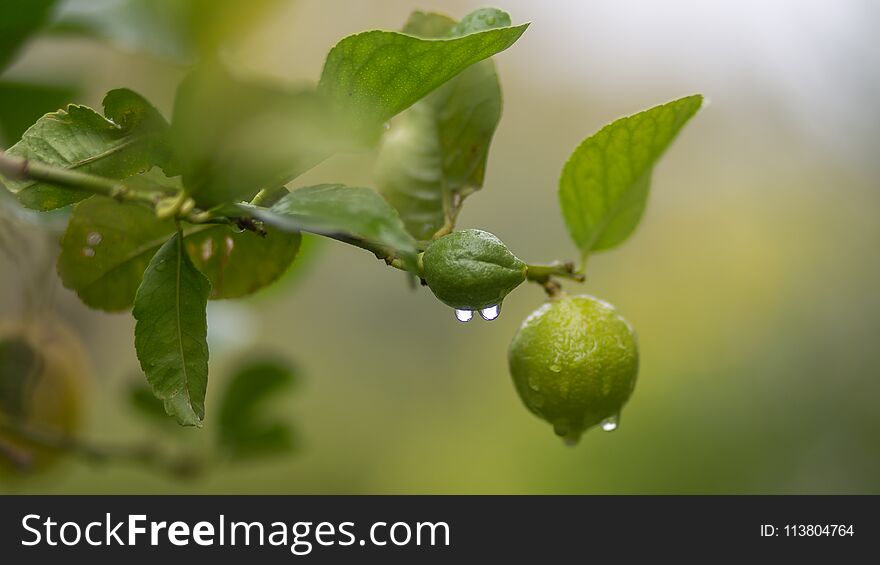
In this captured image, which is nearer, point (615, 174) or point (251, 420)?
point (615, 174)

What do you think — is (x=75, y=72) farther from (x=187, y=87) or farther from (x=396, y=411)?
(x=396, y=411)

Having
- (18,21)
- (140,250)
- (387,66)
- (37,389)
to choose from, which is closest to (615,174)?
(387,66)

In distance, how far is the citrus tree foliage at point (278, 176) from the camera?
347 millimetres

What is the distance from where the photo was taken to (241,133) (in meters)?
0.34

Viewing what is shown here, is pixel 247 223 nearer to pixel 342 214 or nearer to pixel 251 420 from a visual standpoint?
pixel 342 214

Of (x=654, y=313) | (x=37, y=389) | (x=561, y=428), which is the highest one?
(x=654, y=313)

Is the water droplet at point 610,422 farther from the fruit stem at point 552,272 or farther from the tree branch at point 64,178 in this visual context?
the tree branch at point 64,178

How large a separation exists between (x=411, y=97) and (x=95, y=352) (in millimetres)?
2495

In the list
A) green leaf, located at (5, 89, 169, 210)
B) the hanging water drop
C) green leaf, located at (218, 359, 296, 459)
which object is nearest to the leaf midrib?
green leaf, located at (5, 89, 169, 210)

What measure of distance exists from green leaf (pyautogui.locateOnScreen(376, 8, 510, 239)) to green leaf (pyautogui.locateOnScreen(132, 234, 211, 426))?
0.19 meters

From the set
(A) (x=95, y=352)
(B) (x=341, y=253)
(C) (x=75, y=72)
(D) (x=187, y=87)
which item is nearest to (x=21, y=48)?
(C) (x=75, y=72)

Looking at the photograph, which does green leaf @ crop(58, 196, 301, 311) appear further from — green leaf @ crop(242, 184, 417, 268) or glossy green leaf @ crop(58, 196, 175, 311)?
green leaf @ crop(242, 184, 417, 268)

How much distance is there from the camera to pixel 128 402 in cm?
106

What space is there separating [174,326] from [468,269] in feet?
0.52
